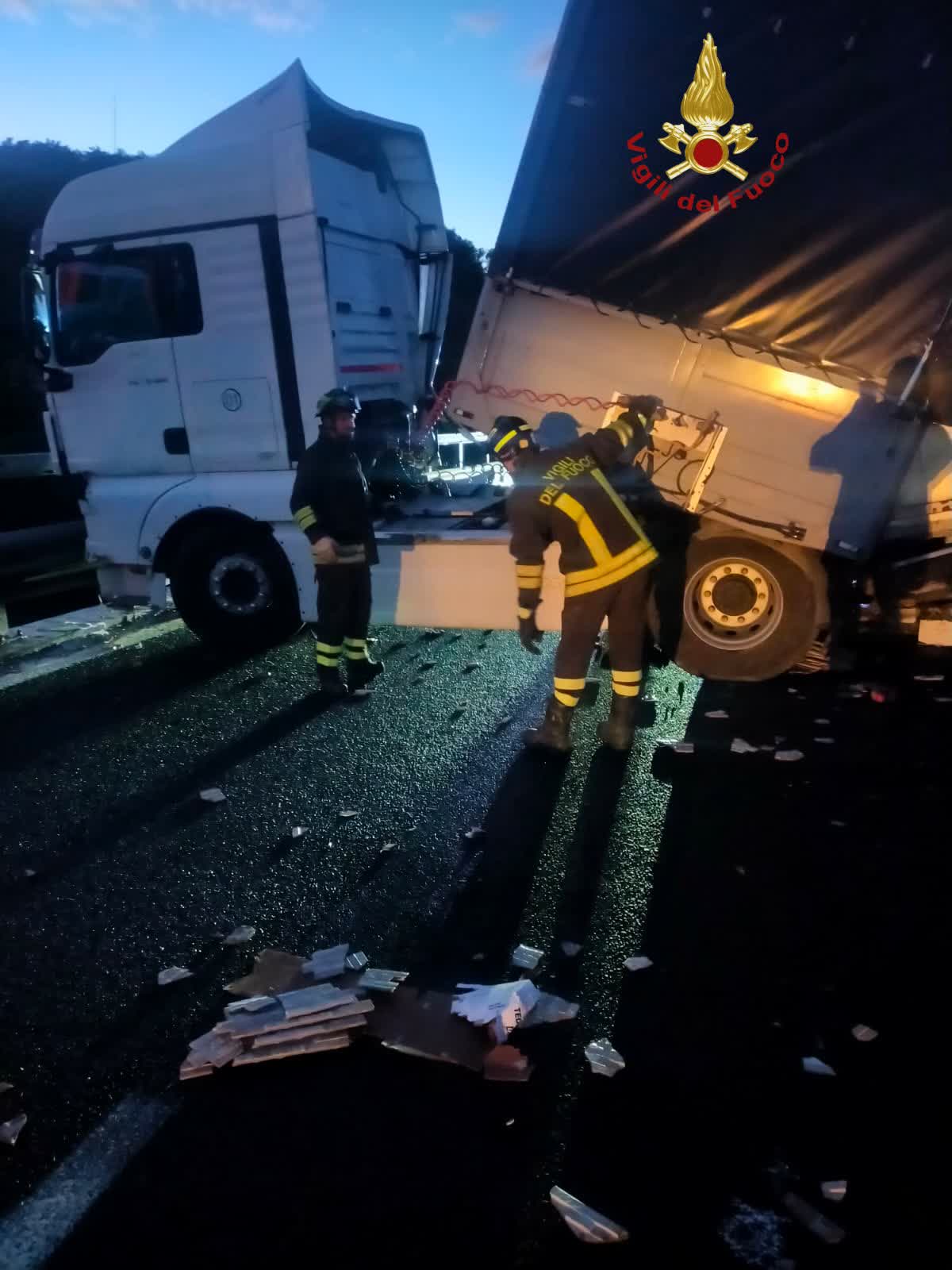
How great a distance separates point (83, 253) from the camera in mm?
6430

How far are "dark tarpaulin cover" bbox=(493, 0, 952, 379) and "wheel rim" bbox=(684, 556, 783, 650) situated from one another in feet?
4.26

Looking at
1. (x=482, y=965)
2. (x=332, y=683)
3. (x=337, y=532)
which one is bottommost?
(x=482, y=965)

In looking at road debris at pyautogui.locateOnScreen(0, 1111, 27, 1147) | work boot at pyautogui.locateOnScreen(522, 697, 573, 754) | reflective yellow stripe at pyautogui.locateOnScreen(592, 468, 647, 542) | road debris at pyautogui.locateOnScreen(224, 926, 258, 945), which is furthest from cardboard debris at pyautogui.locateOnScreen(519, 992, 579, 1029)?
reflective yellow stripe at pyautogui.locateOnScreen(592, 468, 647, 542)

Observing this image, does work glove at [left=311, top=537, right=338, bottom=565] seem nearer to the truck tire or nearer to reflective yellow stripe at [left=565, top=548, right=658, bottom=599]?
reflective yellow stripe at [left=565, top=548, right=658, bottom=599]

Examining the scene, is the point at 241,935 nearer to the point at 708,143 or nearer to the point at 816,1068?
the point at 816,1068

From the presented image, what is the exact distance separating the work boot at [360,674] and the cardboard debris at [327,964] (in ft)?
9.92

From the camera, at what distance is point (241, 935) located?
3568mm

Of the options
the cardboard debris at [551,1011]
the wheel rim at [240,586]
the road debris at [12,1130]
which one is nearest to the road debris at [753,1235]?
the cardboard debris at [551,1011]

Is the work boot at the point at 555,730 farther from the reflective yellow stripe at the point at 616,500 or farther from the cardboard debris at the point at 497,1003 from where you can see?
the cardboard debris at the point at 497,1003

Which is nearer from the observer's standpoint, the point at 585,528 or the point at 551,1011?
the point at 551,1011

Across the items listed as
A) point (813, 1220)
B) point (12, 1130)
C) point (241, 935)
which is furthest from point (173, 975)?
point (813, 1220)

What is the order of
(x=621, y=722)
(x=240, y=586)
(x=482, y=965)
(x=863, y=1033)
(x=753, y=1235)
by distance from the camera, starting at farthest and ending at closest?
1. (x=240, y=586)
2. (x=621, y=722)
3. (x=482, y=965)
4. (x=863, y=1033)
5. (x=753, y=1235)

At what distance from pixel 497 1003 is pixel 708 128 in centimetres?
422

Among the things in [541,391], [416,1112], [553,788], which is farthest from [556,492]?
[416,1112]
